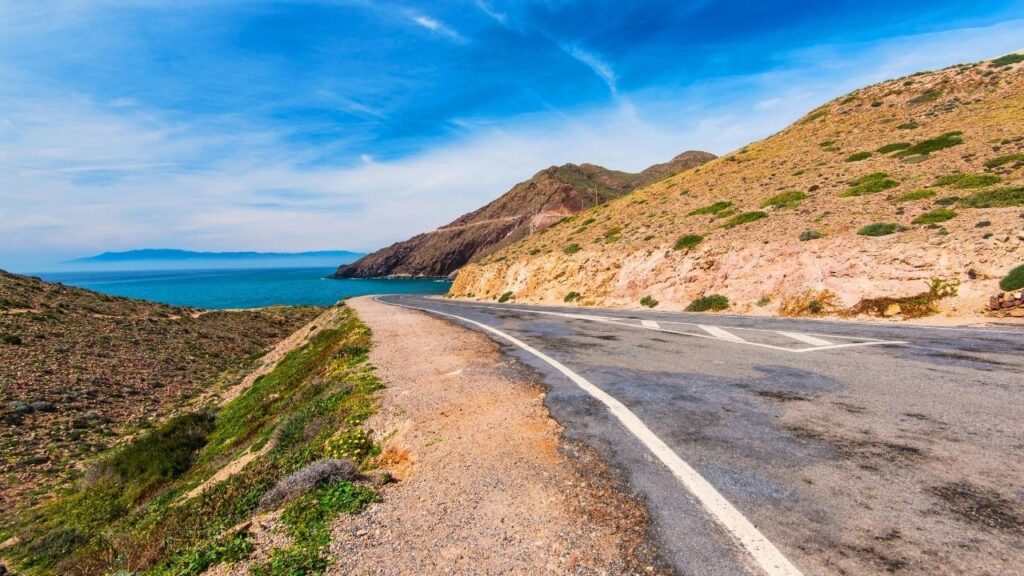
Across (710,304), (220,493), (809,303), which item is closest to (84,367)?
(220,493)

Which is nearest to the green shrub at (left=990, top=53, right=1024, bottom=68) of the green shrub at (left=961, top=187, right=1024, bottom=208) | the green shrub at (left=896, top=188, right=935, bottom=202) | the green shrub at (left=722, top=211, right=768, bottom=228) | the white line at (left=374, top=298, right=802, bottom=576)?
the green shrub at (left=896, top=188, right=935, bottom=202)

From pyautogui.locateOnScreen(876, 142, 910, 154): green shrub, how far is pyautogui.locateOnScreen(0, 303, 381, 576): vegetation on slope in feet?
101

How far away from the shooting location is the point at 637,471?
3.96m

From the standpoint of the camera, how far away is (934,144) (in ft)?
79.2

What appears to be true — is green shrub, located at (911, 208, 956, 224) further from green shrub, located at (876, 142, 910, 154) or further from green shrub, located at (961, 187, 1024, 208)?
green shrub, located at (876, 142, 910, 154)

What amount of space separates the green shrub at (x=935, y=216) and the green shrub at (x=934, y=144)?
10.1 m

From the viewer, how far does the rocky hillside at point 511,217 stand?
469 ft

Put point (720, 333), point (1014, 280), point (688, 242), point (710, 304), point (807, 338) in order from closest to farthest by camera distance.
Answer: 1. point (807, 338)
2. point (720, 333)
3. point (1014, 280)
4. point (710, 304)
5. point (688, 242)

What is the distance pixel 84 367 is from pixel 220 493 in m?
22.5

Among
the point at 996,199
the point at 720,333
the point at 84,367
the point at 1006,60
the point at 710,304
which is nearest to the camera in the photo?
the point at 720,333

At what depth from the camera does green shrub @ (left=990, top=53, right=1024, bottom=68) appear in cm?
3381

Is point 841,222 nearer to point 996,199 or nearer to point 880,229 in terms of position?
point 880,229

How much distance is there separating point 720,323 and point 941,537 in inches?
422

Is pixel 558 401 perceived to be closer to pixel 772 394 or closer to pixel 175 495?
pixel 772 394
